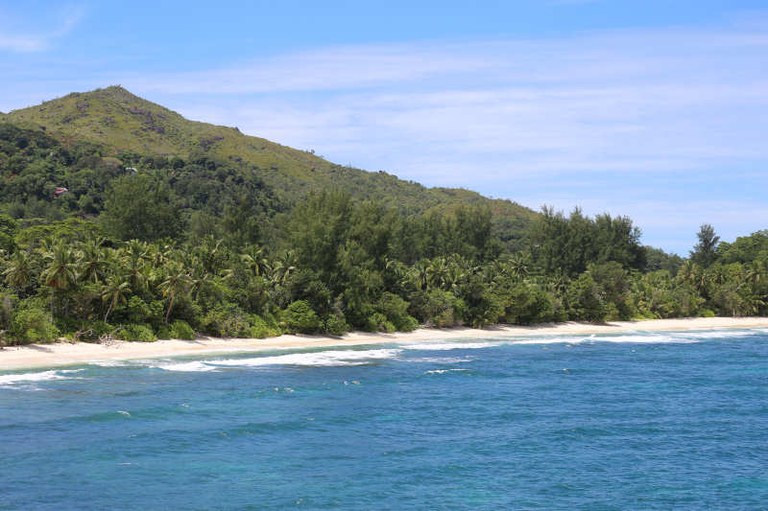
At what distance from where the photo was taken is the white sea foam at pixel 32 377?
4819 cm

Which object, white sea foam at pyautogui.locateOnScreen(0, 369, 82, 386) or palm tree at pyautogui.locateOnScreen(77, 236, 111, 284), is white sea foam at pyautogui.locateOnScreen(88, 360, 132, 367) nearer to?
white sea foam at pyautogui.locateOnScreen(0, 369, 82, 386)

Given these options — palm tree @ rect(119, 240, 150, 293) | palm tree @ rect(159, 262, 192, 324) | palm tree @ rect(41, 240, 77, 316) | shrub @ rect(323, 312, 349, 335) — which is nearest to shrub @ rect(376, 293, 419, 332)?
shrub @ rect(323, 312, 349, 335)

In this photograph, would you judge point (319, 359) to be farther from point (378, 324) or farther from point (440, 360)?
point (378, 324)

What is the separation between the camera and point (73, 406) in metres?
42.1

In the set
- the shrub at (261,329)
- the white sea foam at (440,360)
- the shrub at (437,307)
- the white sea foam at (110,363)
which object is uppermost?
the shrub at (437,307)

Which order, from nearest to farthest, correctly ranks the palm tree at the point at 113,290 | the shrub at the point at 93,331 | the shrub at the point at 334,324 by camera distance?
the palm tree at the point at 113,290 < the shrub at the point at 93,331 < the shrub at the point at 334,324

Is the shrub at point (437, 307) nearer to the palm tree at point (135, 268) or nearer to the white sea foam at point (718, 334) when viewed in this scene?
the white sea foam at point (718, 334)

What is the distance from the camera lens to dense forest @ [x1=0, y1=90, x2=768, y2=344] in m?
64.6

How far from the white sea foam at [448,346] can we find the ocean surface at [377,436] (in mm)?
12236

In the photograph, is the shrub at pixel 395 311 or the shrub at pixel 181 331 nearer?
the shrub at pixel 181 331

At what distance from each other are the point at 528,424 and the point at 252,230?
217ft

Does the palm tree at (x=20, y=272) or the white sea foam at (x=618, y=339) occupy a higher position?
the palm tree at (x=20, y=272)

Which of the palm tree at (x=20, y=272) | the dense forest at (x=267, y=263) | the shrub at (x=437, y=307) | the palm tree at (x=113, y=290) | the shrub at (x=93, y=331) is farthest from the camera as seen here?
the shrub at (x=437, y=307)

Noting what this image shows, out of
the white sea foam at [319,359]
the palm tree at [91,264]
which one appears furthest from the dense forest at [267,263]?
the white sea foam at [319,359]
